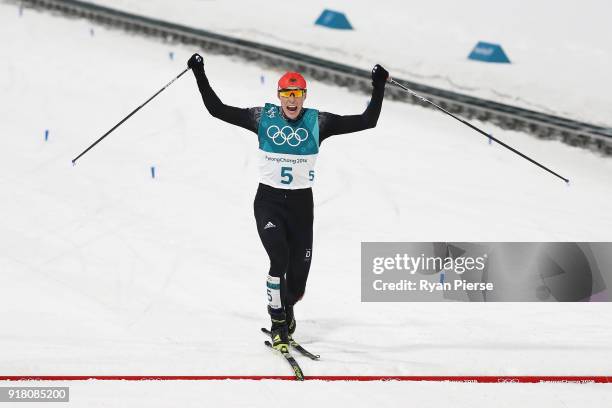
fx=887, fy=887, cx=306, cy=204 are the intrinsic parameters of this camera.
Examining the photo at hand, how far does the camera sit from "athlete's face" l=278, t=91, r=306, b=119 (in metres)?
Answer: 6.31

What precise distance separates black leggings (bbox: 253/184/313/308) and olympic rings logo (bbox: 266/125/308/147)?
1.19ft

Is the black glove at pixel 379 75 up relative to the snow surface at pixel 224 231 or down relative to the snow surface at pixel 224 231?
up

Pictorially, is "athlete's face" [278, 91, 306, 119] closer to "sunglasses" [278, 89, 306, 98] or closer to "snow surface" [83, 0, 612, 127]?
"sunglasses" [278, 89, 306, 98]

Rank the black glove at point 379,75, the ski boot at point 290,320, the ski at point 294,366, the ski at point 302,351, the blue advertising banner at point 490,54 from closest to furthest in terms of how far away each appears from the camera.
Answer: the ski at point 294,366, the black glove at point 379,75, the ski at point 302,351, the ski boot at point 290,320, the blue advertising banner at point 490,54

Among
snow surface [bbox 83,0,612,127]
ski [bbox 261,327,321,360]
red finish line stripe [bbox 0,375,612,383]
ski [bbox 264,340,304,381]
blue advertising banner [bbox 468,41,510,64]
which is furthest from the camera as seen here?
blue advertising banner [bbox 468,41,510,64]

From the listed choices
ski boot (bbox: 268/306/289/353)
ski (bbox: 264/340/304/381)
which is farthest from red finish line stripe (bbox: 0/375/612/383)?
ski boot (bbox: 268/306/289/353)

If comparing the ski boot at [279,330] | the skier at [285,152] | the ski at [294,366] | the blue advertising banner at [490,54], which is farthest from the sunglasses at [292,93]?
the blue advertising banner at [490,54]

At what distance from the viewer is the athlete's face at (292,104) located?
20.7ft

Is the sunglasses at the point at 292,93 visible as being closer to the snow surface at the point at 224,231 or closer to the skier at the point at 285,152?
the skier at the point at 285,152

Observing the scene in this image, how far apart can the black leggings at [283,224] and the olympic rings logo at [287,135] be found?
362 mm

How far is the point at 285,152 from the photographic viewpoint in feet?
20.9

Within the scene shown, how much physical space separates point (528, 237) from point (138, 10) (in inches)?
440

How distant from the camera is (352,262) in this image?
354 inches

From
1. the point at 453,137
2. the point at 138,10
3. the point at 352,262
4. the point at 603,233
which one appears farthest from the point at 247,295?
the point at 138,10
